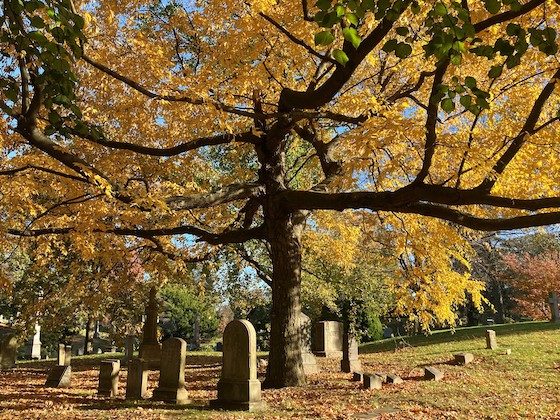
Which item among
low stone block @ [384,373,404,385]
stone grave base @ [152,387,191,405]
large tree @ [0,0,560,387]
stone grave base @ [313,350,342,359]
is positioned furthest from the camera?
Answer: stone grave base @ [313,350,342,359]

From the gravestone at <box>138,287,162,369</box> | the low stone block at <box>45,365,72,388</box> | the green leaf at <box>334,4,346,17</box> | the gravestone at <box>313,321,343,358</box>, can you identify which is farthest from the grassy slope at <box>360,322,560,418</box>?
the low stone block at <box>45,365,72,388</box>

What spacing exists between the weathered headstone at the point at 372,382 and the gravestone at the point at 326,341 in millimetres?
7931

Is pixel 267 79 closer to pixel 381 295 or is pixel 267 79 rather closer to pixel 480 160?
pixel 480 160

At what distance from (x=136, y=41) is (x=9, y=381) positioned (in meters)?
10.5

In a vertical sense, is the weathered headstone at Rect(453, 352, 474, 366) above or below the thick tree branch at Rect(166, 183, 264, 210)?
below

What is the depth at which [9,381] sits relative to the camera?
45.3ft

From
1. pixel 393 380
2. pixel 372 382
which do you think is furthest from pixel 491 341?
pixel 372 382

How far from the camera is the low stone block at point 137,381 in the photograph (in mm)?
10391

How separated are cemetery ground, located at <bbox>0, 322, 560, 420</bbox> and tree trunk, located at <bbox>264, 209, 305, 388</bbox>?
1.87 feet

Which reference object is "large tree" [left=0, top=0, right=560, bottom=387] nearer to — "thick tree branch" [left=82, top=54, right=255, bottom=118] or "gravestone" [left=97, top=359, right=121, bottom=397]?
"thick tree branch" [left=82, top=54, right=255, bottom=118]

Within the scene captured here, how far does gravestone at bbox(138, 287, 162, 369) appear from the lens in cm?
1806

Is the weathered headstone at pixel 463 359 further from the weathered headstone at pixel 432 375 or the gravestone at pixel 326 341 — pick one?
the gravestone at pixel 326 341

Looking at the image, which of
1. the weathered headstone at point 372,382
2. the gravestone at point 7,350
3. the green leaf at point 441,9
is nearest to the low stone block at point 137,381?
the weathered headstone at point 372,382

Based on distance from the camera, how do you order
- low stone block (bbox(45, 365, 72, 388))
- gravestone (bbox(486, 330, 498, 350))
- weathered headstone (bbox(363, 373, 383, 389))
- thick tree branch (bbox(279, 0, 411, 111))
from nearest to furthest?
thick tree branch (bbox(279, 0, 411, 111)), weathered headstone (bbox(363, 373, 383, 389)), low stone block (bbox(45, 365, 72, 388)), gravestone (bbox(486, 330, 498, 350))
